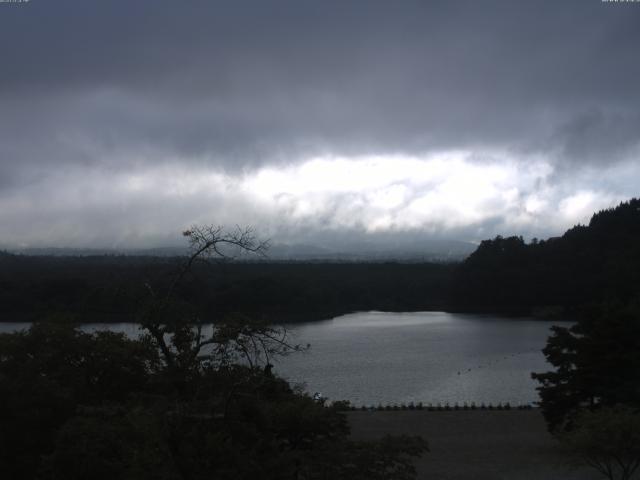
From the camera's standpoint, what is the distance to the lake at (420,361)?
63.2 feet

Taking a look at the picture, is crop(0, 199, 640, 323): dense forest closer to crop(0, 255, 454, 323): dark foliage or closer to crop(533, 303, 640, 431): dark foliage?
crop(0, 255, 454, 323): dark foliage

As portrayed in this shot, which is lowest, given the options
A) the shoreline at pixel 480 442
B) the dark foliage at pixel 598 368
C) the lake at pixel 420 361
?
the lake at pixel 420 361

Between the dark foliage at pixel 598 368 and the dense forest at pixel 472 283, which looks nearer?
the dark foliage at pixel 598 368

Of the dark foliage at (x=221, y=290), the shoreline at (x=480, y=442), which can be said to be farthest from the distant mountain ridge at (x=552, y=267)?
the shoreline at (x=480, y=442)

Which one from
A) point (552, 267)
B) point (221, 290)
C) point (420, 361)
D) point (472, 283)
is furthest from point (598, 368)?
point (472, 283)

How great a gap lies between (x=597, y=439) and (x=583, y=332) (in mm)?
5127

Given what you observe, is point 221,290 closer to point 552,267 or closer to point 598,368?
point 598,368

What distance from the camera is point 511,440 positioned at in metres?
12.6

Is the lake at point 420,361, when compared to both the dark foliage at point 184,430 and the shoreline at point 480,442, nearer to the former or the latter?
the shoreline at point 480,442

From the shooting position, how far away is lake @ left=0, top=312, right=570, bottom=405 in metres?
19.3

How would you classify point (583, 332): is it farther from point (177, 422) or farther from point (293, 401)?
point (177, 422)

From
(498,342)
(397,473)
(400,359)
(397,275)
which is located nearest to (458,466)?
(397,473)

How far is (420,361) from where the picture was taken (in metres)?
25.8

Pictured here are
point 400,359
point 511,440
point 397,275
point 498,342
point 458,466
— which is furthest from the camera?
point 397,275
